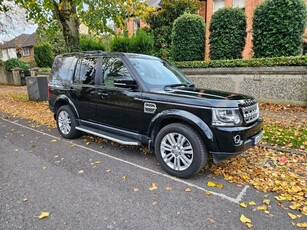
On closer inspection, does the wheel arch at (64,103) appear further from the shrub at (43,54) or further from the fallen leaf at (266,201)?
the shrub at (43,54)

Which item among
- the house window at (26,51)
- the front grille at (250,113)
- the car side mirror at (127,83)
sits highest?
the house window at (26,51)

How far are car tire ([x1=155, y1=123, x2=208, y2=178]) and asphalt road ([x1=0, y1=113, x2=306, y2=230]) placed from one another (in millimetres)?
188

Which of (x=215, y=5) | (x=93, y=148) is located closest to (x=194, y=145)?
(x=93, y=148)

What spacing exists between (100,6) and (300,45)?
747 centimetres

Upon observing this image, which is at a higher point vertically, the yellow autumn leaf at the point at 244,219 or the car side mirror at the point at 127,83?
the car side mirror at the point at 127,83

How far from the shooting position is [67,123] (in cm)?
549

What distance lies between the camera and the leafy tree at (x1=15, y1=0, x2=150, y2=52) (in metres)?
7.25

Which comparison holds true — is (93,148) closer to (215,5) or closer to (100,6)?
(100,6)

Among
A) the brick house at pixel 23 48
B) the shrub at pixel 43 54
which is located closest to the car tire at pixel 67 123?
the shrub at pixel 43 54

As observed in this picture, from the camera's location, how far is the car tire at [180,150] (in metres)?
3.35

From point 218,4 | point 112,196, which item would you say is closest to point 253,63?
point 112,196

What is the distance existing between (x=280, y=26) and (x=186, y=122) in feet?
24.1

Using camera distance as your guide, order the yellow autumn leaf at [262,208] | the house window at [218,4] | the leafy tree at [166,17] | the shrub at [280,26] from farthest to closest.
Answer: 1. the house window at [218,4]
2. the leafy tree at [166,17]
3. the shrub at [280,26]
4. the yellow autumn leaf at [262,208]

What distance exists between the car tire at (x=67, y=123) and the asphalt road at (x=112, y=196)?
0.84 m
